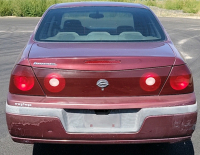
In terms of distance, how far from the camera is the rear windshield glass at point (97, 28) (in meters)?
4.29

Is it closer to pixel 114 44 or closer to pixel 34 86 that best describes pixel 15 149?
pixel 34 86

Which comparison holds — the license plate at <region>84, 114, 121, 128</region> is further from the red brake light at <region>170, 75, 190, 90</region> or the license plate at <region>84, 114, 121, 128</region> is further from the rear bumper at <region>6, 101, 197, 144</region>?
the red brake light at <region>170, 75, 190, 90</region>

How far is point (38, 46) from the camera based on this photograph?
393 cm

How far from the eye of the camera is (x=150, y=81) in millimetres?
3459

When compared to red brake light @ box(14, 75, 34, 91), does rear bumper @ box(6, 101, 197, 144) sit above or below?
below

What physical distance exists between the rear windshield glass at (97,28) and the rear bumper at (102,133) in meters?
1.02

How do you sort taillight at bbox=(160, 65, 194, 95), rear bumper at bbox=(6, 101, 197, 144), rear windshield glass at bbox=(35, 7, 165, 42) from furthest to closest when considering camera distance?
1. rear windshield glass at bbox=(35, 7, 165, 42)
2. taillight at bbox=(160, 65, 194, 95)
3. rear bumper at bbox=(6, 101, 197, 144)

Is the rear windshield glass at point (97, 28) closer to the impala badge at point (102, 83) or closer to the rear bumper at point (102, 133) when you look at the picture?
the impala badge at point (102, 83)

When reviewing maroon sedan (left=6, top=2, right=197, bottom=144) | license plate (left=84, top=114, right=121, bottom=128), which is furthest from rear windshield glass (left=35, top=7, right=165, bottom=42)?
license plate (left=84, top=114, right=121, bottom=128)

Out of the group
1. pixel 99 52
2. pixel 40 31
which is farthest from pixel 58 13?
pixel 99 52

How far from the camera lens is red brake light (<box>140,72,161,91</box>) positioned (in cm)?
345

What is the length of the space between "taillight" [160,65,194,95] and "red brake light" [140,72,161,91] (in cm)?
8

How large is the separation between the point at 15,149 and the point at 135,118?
5.10ft

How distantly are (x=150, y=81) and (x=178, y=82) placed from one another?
0.25 m
